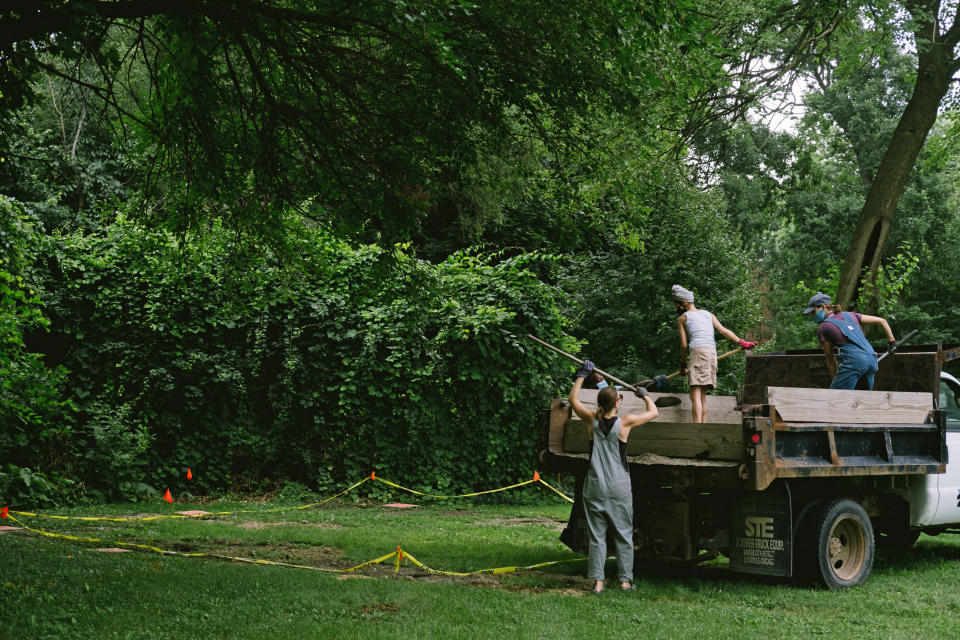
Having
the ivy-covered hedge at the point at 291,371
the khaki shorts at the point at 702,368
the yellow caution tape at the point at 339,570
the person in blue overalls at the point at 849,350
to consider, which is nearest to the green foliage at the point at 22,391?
the ivy-covered hedge at the point at 291,371

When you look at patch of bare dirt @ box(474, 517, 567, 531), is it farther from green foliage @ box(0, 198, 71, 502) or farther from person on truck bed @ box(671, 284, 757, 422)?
green foliage @ box(0, 198, 71, 502)

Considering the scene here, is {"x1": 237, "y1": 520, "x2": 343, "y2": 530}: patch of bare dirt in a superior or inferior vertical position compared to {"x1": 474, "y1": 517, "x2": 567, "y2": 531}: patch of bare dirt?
inferior

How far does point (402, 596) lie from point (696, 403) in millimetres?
3589

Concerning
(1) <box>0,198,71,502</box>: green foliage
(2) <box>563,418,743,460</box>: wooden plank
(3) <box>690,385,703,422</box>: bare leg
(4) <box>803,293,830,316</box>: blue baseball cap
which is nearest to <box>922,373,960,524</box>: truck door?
(4) <box>803,293,830,316</box>: blue baseball cap

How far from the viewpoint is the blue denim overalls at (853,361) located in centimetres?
913

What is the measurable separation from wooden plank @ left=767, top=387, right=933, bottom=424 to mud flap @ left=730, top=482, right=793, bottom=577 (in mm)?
679

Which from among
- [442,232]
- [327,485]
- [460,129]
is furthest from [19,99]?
[442,232]

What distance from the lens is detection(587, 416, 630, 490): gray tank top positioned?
7.56 m

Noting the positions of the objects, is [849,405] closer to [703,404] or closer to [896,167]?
[703,404]

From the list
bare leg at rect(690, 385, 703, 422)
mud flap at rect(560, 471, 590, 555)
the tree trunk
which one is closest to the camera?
mud flap at rect(560, 471, 590, 555)

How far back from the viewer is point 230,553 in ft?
29.4

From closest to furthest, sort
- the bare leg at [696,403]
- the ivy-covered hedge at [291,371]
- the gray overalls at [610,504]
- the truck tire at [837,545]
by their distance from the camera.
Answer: the gray overalls at [610,504], the truck tire at [837,545], the bare leg at [696,403], the ivy-covered hedge at [291,371]

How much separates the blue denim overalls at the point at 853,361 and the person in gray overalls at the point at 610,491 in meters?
2.72

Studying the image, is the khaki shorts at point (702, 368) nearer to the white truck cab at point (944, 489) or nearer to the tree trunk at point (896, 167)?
the white truck cab at point (944, 489)
